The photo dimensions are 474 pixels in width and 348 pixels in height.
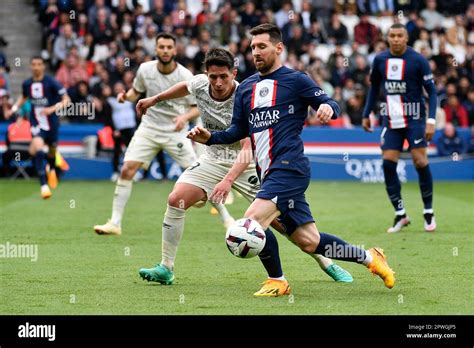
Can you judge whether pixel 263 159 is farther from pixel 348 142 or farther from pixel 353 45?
pixel 353 45

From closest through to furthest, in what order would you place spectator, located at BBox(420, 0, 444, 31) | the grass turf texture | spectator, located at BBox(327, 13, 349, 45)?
the grass turf texture
spectator, located at BBox(327, 13, 349, 45)
spectator, located at BBox(420, 0, 444, 31)

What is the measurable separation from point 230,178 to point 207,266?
7.16 ft

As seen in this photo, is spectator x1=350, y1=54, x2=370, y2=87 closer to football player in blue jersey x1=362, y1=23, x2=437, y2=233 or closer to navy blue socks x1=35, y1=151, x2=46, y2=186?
navy blue socks x1=35, y1=151, x2=46, y2=186

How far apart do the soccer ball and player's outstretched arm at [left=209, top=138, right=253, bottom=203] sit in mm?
472

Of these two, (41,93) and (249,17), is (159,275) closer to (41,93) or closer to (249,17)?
(41,93)

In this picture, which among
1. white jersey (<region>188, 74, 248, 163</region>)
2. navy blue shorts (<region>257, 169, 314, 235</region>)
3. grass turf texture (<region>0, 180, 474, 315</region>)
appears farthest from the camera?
white jersey (<region>188, 74, 248, 163</region>)

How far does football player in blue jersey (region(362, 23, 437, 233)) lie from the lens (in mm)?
14336

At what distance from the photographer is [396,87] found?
14.5 meters

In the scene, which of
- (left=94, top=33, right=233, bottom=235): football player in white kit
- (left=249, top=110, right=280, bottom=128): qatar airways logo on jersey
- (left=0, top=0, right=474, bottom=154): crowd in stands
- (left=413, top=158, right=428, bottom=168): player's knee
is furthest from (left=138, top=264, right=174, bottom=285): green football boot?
(left=0, top=0, right=474, bottom=154): crowd in stands

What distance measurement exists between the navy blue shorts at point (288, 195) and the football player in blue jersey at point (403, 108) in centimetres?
541

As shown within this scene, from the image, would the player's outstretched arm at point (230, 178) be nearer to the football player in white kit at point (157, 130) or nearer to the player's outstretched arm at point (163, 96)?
the player's outstretched arm at point (163, 96)
